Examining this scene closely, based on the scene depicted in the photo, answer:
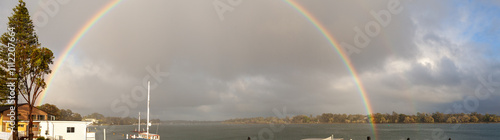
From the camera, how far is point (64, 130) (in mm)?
62188

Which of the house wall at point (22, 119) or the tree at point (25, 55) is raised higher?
the tree at point (25, 55)

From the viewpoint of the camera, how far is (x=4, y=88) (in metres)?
53.4

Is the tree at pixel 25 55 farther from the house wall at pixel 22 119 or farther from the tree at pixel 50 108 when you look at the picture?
the tree at pixel 50 108

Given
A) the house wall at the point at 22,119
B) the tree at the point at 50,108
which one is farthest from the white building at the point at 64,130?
the tree at the point at 50,108

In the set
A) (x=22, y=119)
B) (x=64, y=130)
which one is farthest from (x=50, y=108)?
(x=64, y=130)

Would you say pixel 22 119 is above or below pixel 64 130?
above

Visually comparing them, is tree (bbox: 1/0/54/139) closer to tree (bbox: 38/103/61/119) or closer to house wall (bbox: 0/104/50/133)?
house wall (bbox: 0/104/50/133)

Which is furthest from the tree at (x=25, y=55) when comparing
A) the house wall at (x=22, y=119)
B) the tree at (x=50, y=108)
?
the tree at (x=50, y=108)

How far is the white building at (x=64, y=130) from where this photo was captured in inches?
2413

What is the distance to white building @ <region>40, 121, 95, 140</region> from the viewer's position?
61281 mm

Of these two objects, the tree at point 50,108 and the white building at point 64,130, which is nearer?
the white building at point 64,130

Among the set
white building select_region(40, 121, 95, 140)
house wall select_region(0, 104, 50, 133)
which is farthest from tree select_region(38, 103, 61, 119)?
white building select_region(40, 121, 95, 140)

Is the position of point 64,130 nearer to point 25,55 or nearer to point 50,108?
point 25,55

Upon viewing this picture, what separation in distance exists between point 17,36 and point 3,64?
502 centimetres
